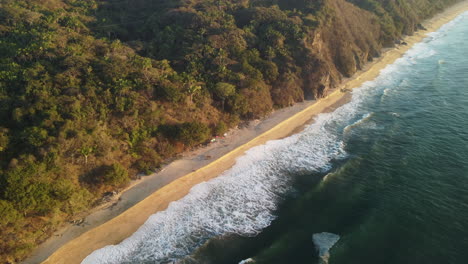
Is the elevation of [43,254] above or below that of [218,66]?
below

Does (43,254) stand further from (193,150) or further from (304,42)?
(304,42)

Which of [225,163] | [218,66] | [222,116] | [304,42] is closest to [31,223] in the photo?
[225,163]

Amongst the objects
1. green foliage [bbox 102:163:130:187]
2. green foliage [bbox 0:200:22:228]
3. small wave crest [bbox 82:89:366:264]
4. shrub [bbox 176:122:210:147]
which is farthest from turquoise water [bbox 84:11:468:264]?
green foliage [bbox 0:200:22:228]

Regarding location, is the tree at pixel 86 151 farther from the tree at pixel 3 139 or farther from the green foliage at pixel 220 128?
the green foliage at pixel 220 128

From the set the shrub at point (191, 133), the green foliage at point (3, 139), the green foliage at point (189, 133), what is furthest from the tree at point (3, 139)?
the shrub at point (191, 133)

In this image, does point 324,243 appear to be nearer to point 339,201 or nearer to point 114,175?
point 339,201

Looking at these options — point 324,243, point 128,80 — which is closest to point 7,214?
point 128,80

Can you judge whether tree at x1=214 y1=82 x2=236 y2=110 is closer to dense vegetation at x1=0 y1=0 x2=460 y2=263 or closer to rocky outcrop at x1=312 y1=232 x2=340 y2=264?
dense vegetation at x1=0 y1=0 x2=460 y2=263
